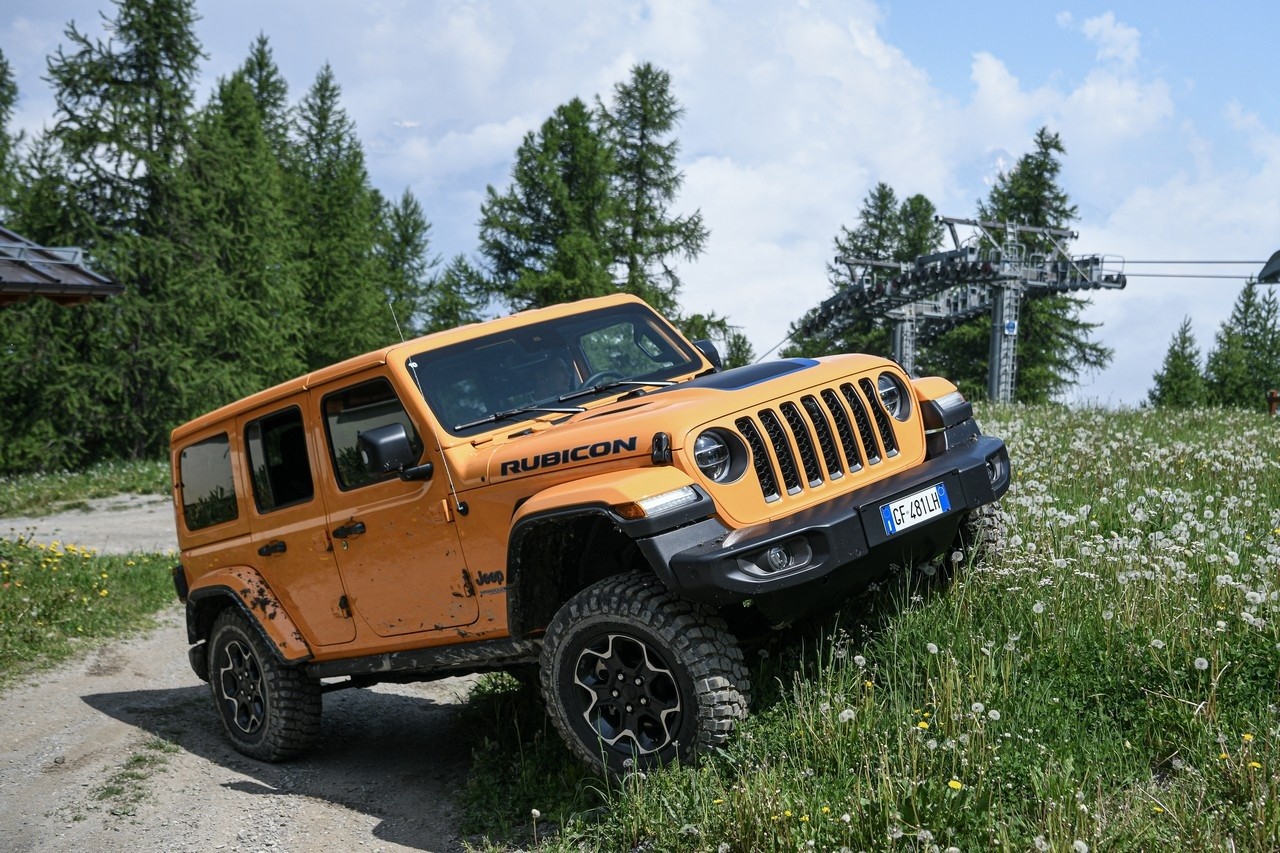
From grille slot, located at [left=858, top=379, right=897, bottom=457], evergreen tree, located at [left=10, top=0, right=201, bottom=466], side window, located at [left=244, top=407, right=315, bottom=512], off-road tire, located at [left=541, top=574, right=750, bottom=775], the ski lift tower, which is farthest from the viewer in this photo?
the ski lift tower

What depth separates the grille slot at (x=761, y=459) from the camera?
16.8 feet

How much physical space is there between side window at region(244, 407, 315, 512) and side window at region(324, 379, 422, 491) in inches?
12.3

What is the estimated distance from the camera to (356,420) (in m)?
6.28

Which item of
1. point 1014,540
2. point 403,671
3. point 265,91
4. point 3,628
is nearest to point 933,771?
point 1014,540

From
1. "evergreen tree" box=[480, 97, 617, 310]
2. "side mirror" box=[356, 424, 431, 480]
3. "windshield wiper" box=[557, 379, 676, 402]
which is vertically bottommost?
"side mirror" box=[356, 424, 431, 480]

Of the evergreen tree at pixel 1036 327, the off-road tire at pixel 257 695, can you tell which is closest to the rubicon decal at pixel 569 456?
the off-road tire at pixel 257 695

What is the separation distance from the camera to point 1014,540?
6.56 m

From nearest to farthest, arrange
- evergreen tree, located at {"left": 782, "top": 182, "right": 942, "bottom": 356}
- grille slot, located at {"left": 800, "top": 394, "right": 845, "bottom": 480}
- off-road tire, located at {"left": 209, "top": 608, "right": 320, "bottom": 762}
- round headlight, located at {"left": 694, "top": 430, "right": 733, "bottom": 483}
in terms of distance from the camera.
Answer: round headlight, located at {"left": 694, "top": 430, "right": 733, "bottom": 483} → grille slot, located at {"left": 800, "top": 394, "right": 845, "bottom": 480} → off-road tire, located at {"left": 209, "top": 608, "right": 320, "bottom": 762} → evergreen tree, located at {"left": 782, "top": 182, "right": 942, "bottom": 356}

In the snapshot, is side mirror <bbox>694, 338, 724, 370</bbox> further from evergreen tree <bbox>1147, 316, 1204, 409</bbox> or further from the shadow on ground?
evergreen tree <bbox>1147, 316, 1204, 409</bbox>

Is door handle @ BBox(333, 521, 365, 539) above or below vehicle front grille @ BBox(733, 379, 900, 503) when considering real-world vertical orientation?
below

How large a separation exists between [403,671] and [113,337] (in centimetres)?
3070

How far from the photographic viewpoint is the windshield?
593 cm

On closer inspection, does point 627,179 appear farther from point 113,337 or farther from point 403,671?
point 403,671

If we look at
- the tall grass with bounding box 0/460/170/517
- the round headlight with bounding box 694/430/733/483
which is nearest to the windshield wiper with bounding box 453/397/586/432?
the round headlight with bounding box 694/430/733/483
